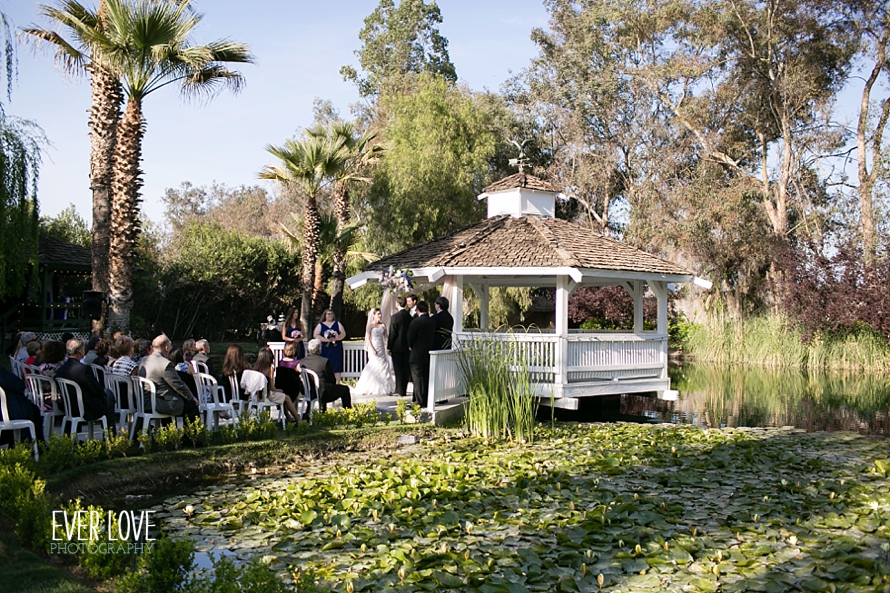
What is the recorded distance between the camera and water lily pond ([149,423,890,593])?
509cm

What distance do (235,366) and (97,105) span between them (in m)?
7.85

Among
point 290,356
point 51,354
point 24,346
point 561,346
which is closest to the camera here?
point 51,354

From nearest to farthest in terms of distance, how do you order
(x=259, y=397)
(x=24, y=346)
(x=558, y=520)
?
(x=558, y=520), (x=259, y=397), (x=24, y=346)

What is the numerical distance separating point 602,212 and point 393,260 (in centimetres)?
2426

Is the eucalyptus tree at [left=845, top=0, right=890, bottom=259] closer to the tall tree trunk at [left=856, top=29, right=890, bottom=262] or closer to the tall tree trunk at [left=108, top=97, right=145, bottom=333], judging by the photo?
the tall tree trunk at [left=856, top=29, right=890, bottom=262]

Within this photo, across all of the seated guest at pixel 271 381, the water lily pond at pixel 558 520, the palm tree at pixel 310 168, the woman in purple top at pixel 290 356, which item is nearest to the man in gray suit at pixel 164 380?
the seated guest at pixel 271 381

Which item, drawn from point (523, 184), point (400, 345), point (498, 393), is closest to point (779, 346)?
point (523, 184)

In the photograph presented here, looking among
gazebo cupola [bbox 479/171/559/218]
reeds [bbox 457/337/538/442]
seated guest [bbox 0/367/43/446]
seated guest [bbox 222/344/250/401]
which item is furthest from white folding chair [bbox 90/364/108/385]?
gazebo cupola [bbox 479/171/559/218]

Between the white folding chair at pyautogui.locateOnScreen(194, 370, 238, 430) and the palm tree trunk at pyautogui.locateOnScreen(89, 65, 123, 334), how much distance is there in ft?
23.1

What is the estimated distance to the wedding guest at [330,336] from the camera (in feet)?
43.0

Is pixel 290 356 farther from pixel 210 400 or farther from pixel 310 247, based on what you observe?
pixel 310 247

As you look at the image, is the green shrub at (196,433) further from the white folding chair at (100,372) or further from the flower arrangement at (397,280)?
the flower arrangement at (397,280)

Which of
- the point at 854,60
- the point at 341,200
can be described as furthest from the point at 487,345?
the point at 854,60

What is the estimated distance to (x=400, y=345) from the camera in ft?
41.3
